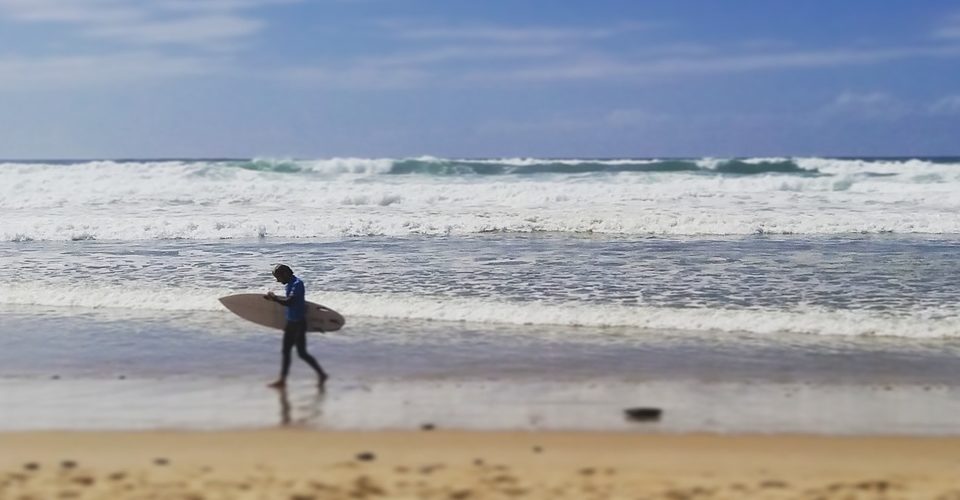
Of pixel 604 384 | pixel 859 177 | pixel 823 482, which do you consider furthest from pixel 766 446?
pixel 859 177

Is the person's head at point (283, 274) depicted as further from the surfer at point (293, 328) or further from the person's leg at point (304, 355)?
the person's leg at point (304, 355)

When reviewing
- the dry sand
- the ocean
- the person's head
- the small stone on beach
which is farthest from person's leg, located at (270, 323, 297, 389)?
the small stone on beach

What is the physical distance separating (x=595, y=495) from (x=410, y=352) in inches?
197

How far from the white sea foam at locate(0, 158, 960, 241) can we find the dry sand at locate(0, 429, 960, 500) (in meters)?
16.5

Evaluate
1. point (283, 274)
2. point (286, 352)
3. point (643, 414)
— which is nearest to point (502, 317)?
point (283, 274)

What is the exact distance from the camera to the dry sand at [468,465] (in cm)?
593

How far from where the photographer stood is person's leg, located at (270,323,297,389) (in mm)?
9219

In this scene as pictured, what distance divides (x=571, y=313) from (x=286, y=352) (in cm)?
437

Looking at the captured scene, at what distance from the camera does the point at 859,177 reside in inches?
1622

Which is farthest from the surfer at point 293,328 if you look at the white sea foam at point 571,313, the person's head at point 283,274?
the white sea foam at point 571,313

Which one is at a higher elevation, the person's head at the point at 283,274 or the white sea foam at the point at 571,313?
the person's head at the point at 283,274

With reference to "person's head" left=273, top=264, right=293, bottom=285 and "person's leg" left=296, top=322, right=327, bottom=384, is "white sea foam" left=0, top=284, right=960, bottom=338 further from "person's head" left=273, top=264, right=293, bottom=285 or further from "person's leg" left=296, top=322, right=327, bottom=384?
"person's leg" left=296, top=322, right=327, bottom=384

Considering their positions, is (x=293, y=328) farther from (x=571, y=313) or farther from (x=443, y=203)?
(x=443, y=203)

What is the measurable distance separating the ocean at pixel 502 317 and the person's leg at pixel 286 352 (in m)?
0.20
